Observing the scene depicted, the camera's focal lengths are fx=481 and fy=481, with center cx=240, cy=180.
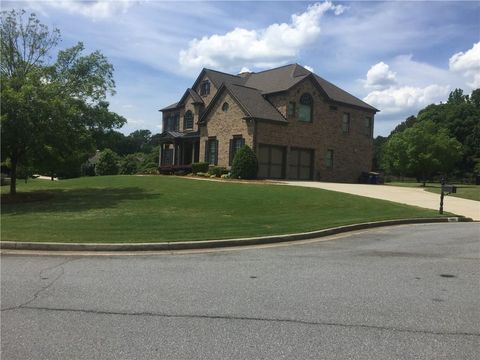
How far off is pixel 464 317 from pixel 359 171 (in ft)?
124

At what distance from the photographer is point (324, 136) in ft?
128

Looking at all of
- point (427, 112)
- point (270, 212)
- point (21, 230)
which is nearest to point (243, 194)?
point (270, 212)

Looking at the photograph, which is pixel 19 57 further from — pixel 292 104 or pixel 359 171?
pixel 359 171

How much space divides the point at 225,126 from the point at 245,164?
18.8 ft

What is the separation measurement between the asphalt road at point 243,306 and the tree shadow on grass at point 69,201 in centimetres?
800

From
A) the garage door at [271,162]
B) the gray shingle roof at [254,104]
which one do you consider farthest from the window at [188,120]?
the garage door at [271,162]

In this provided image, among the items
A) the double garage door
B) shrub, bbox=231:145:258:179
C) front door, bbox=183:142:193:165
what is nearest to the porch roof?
front door, bbox=183:142:193:165

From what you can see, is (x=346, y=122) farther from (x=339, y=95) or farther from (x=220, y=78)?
(x=220, y=78)

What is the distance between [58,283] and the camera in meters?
7.28

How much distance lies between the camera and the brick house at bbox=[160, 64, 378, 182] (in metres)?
35.6

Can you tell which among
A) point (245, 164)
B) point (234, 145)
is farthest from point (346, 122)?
point (245, 164)

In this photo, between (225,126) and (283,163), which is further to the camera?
(225,126)

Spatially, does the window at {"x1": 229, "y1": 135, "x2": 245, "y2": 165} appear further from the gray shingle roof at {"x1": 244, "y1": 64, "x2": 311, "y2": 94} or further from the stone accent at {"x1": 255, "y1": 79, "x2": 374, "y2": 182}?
the gray shingle roof at {"x1": 244, "y1": 64, "x2": 311, "y2": 94}

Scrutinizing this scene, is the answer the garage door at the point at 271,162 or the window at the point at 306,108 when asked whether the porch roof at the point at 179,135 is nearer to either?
the garage door at the point at 271,162
